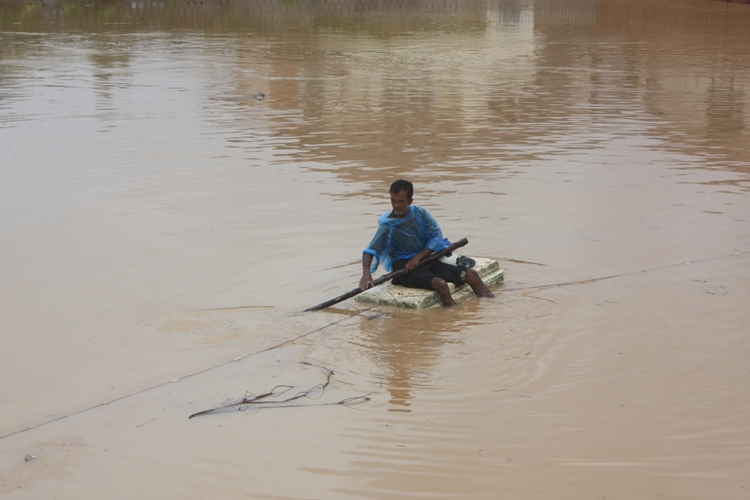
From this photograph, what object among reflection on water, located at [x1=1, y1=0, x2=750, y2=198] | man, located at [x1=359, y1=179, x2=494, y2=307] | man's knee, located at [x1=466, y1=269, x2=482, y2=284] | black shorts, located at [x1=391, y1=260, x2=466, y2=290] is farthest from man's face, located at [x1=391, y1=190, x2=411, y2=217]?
reflection on water, located at [x1=1, y1=0, x2=750, y2=198]

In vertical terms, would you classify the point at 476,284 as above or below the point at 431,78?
below

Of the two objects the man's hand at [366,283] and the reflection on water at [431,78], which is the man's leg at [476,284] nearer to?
the man's hand at [366,283]

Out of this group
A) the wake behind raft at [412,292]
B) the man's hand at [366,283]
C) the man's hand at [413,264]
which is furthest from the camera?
the man's hand at [413,264]

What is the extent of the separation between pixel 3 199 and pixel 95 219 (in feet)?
4.39

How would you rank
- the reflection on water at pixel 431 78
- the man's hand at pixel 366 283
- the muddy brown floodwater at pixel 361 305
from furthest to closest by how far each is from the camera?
the reflection on water at pixel 431 78 < the man's hand at pixel 366 283 < the muddy brown floodwater at pixel 361 305

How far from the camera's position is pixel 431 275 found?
20.9 ft

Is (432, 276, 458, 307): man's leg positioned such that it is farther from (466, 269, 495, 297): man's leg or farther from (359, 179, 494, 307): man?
(466, 269, 495, 297): man's leg

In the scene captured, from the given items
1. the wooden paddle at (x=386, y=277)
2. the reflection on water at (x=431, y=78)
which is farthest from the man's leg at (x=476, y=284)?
the reflection on water at (x=431, y=78)

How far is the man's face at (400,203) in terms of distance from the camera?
20.3ft

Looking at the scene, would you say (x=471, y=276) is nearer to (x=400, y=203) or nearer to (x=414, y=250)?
(x=414, y=250)


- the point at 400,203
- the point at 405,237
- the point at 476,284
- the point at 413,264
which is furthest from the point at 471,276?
the point at 400,203

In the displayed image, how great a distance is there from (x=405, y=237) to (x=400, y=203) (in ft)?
0.98

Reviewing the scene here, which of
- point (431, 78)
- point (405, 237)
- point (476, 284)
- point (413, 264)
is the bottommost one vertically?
point (476, 284)

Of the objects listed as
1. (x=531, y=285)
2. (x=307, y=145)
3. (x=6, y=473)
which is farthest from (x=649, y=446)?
(x=307, y=145)
